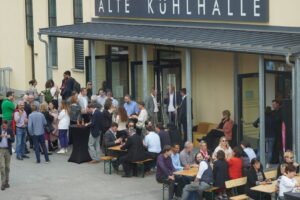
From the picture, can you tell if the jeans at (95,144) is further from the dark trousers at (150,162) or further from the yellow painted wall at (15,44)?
the yellow painted wall at (15,44)

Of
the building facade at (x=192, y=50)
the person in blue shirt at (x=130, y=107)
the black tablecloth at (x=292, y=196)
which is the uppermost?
the building facade at (x=192, y=50)

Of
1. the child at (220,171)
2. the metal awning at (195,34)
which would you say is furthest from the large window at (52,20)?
the child at (220,171)

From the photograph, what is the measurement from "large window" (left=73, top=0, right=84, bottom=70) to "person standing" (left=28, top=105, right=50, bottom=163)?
899cm

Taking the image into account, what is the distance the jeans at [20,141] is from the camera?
2503 centimetres

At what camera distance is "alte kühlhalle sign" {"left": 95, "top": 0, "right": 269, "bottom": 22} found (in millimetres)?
23438

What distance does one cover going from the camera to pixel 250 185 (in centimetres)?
1883

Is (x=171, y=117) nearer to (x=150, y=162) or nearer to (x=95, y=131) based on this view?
(x=95, y=131)

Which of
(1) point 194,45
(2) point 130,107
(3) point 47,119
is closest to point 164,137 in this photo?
(1) point 194,45

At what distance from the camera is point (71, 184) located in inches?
875

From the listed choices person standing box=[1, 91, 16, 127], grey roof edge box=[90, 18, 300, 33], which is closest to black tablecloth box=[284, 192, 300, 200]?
grey roof edge box=[90, 18, 300, 33]

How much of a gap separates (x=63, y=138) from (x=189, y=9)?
17.6 feet

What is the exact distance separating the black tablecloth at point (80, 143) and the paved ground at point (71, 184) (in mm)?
279

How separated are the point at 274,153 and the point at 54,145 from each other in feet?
24.1

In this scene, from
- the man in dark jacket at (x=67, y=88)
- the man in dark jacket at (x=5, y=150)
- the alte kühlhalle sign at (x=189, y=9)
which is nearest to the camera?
the man in dark jacket at (x=5, y=150)
